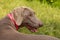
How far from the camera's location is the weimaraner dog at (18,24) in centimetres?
651

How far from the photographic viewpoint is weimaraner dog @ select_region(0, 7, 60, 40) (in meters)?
6.51

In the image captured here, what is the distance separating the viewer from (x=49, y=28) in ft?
28.5

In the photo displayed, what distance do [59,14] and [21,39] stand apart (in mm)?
3441

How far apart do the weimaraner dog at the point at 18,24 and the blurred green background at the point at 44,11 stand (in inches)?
32.2

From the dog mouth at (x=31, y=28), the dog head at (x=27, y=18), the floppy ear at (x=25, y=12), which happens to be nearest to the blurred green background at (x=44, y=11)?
the dog mouth at (x=31, y=28)

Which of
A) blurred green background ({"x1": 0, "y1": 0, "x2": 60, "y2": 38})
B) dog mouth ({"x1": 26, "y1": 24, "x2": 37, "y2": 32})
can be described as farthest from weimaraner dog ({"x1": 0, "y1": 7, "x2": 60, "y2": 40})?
blurred green background ({"x1": 0, "y1": 0, "x2": 60, "y2": 38})

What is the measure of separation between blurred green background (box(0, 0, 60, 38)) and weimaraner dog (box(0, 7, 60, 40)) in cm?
82

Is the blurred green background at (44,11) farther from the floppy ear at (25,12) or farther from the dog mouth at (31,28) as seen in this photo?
the floppy ear at (25,12)

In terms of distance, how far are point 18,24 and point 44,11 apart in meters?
2.65

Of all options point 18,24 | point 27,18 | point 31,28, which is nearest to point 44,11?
point 31,28

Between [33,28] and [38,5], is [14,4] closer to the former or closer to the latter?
[38,5]

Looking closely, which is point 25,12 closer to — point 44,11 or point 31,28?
point 31,28

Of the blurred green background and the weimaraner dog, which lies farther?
the blurred green background

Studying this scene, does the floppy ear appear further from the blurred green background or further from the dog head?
the blurred green background
